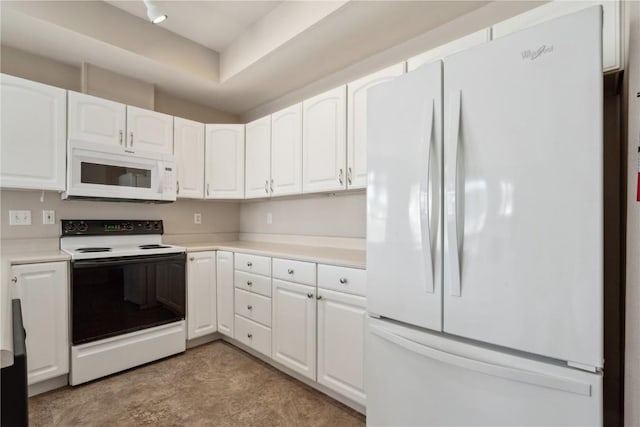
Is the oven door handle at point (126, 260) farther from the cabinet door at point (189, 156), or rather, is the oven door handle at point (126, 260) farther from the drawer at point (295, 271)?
the drawer at point (295, 271)

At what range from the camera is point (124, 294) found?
2322 millimetres

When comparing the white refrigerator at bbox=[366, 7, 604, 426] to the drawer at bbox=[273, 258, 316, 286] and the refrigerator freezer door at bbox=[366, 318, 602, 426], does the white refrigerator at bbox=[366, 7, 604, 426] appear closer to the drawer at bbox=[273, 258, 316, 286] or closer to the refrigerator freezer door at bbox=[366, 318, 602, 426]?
the refrigerator freezer door at bbox=[366, 318, 602, 426]

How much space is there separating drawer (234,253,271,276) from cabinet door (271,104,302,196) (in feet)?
1.96

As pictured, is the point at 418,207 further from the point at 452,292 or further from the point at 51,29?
the point at 51,29

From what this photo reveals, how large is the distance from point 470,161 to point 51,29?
9.22 feet

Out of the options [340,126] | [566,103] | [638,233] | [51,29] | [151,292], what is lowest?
[151,292]

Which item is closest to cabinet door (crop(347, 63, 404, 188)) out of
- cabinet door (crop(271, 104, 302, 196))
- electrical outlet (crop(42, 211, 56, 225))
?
cabinet door (crop(271, 104, 302, 196))

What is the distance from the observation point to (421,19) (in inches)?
81.9

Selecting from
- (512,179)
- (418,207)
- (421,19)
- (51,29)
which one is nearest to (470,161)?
(512,179)

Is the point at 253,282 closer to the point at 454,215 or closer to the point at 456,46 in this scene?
the point at 454,215

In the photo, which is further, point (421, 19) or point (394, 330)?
point (421, 19)

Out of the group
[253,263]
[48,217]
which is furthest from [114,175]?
[253,263]

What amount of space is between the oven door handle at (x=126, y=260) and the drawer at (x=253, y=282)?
48 centimetres

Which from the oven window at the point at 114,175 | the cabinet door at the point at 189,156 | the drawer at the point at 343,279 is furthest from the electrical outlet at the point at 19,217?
the drawer at the point at 343,279
